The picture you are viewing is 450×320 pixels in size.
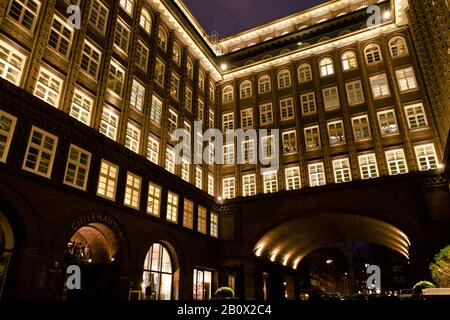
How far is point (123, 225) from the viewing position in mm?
20000

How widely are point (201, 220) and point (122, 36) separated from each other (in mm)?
15825

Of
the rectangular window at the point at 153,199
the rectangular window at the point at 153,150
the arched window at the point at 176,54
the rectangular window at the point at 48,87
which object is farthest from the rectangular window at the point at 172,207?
the arched window at the point at 176,54

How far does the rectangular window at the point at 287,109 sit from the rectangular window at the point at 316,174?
563 cm

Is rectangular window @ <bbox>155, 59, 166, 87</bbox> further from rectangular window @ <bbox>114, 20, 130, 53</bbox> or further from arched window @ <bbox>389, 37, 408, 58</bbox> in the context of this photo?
arched window @ <bbox>389, 37, 408, 58</bbox>

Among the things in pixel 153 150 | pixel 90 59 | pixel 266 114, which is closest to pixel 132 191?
pixel 153 150

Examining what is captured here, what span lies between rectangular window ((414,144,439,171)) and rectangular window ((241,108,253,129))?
15.1 meters

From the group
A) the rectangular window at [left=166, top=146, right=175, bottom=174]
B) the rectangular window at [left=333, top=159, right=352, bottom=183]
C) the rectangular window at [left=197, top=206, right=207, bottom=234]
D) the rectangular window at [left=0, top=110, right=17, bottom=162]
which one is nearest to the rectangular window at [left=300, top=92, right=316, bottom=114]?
the rectangular window at [left=333, top=159, right=352, bottom=183]

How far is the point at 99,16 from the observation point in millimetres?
22484

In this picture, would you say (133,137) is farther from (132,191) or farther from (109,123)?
(132,191)

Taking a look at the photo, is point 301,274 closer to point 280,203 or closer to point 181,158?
point 280,203

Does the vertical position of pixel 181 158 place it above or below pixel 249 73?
below

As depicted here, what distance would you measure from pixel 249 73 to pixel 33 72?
23712mm

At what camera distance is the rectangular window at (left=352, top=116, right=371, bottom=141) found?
28.9m
